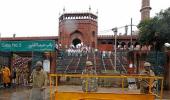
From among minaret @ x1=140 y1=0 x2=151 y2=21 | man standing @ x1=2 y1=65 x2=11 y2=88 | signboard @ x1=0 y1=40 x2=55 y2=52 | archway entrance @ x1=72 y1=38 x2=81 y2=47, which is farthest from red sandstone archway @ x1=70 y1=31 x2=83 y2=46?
man standing @ x1=2 y1=65 x2=11 y2=88

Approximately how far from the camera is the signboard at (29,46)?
77.5ft

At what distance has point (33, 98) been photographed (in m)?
10.6

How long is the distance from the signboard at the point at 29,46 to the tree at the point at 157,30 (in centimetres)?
1129

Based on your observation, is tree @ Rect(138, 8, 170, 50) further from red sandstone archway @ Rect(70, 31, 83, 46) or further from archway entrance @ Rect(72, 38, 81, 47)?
archway entrance @ Rect(72, 38, 81, 47)

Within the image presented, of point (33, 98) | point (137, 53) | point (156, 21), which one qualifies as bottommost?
point (33, 98)

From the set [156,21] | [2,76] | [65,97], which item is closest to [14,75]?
[2,76]

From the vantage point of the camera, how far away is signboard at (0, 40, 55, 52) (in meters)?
23.6

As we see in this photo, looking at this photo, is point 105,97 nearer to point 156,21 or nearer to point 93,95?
Result: point 93,95

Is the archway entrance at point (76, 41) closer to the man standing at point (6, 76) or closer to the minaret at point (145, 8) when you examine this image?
the minaret at point (145, 8)

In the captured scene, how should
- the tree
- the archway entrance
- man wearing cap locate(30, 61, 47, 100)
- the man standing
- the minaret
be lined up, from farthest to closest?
the archway entrance → the minaret → the tree → the man standing → man wearing cap locate(30, 61, 47, 100)

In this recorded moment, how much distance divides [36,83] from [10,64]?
16.2m

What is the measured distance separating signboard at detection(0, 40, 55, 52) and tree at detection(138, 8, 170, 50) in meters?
11.3

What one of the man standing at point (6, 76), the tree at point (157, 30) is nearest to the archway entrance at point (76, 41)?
the tree at point (157, 30)

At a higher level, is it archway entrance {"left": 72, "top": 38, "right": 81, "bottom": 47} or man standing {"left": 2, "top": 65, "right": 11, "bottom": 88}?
archway entrance {"left": 72, "top": 38, "right": 81, "bottom": 47}
